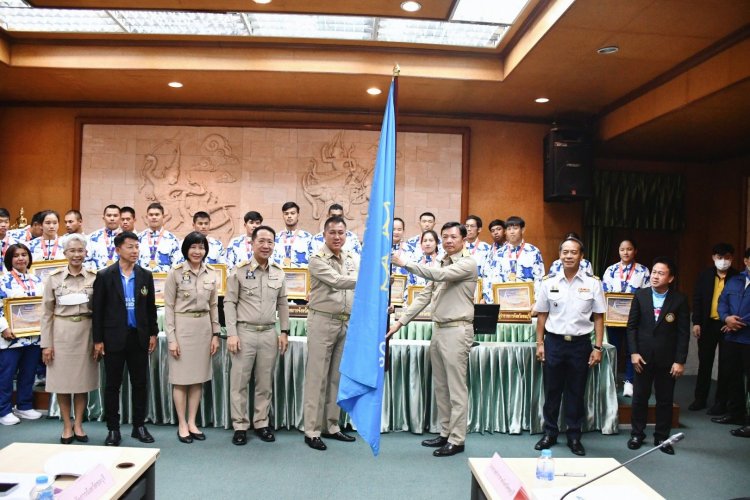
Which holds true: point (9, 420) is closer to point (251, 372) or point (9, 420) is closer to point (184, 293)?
point (184, 293)

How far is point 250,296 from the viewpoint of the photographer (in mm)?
4195

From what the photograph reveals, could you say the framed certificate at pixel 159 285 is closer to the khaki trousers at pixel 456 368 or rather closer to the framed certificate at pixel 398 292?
the framed certificate at pixel 398 292

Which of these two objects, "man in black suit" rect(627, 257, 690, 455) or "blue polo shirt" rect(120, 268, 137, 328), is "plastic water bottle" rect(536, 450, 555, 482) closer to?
"man in black suit" rect(627, 257, 690, 455)

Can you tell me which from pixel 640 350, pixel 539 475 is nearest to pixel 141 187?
pixel 640 350

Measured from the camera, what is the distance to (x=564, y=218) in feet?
25.8

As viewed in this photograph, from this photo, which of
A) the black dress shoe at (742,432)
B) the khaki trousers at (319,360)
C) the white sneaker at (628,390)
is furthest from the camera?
the white sneaker at (628,390)

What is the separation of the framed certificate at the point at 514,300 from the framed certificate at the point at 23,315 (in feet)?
11.9

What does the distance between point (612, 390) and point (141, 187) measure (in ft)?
19.9

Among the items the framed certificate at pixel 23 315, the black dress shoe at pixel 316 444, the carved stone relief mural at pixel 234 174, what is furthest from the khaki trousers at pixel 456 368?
the carved stone relief mural at pixel 234 174

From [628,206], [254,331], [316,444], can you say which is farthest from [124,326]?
[628,206]

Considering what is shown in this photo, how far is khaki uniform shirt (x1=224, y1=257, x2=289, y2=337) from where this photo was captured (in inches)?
165

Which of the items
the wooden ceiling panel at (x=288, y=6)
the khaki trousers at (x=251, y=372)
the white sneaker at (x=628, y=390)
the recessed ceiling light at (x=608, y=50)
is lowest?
the white sneaker at (x=628, y=390)

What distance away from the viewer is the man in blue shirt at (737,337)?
4980 millimetres

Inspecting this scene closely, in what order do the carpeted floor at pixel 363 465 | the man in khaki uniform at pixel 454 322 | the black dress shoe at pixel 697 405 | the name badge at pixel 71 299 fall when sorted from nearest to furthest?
the carpeted floor at pixel 363 465 → the name badge at pixel 71 299 → the man in khaki uniform at pixel 454 322 → the black dress shoe at pixel 697 405
